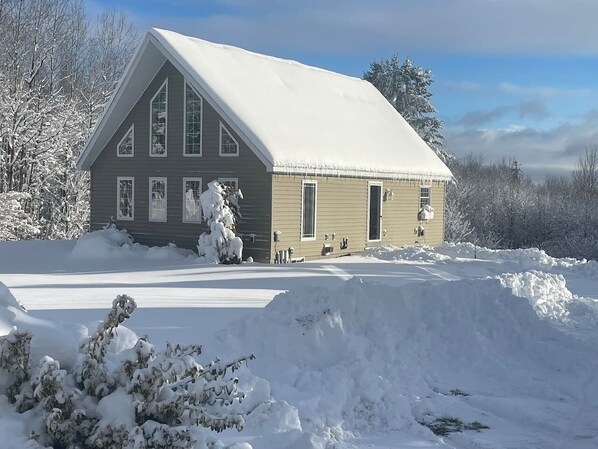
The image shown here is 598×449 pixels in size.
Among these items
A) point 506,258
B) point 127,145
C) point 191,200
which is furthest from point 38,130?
point 506,258

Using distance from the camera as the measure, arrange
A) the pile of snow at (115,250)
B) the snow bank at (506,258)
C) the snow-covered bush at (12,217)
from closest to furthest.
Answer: the pile of snow at (115,250)
the snow bank at (506,258)
the snow-covered bush at (12,217)

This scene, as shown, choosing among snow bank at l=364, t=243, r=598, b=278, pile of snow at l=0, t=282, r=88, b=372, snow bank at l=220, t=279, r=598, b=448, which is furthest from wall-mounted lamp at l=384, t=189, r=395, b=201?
pile of snow at l=0, t=282, r=88, b=372

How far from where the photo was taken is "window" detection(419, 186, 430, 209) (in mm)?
26594

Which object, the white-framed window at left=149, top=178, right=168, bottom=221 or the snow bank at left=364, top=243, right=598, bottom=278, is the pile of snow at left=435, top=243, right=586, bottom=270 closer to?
the snow bank at left=364, top=243, right=598, bottom=278

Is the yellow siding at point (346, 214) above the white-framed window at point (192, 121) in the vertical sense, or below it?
below

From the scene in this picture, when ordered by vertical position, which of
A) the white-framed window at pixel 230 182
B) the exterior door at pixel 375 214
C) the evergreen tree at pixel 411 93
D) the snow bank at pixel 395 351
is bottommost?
the snow bank at pixel 395 351

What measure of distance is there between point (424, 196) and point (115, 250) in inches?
479

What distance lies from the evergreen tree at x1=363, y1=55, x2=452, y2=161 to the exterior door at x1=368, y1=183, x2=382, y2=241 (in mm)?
22738

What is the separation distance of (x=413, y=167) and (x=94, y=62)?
2378cm

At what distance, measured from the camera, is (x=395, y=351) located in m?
9.19

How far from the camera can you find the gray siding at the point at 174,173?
62.6ft

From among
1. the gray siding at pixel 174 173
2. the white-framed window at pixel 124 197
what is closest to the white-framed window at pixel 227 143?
the gray siding at pixel 174 173

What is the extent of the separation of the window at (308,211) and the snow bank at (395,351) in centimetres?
885

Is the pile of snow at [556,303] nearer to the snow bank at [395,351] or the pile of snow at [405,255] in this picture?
the snow bank at [395,351]
